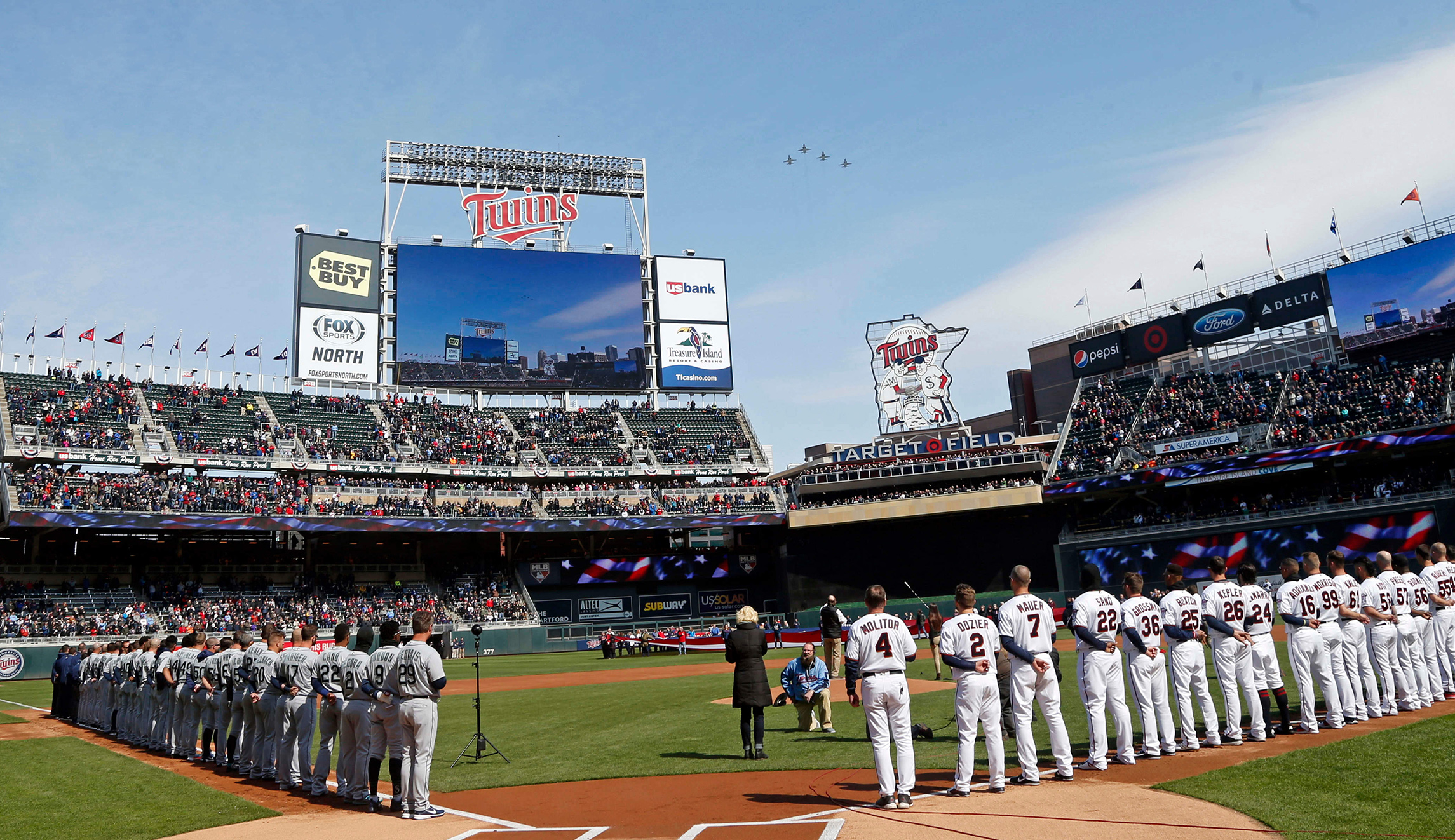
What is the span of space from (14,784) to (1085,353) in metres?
55.0

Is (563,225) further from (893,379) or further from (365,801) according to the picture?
(365,801)

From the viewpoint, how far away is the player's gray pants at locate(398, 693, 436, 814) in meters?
10.4

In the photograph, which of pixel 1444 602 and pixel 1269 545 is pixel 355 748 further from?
pixel 1269 545

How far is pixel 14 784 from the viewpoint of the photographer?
44.0 feet

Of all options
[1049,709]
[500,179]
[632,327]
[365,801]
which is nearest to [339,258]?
[500,179]

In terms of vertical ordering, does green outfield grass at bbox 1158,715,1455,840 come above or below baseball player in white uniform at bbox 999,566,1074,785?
below

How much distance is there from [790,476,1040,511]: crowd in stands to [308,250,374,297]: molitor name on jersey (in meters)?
27.3

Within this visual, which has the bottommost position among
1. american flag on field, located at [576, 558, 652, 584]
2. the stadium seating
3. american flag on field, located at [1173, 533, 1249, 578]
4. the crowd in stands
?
american flag on field, located at [1173, 533, 1249, 578]

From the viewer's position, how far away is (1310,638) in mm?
12164

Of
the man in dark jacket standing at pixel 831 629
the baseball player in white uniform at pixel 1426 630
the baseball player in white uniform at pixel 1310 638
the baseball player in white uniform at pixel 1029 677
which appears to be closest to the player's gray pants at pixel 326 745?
the man in dark jacket standing at pixel 831 629

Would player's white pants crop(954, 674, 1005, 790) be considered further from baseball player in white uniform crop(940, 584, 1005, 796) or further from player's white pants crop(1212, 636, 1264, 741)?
player's white pants crop(1212, 636, 1264, 741)

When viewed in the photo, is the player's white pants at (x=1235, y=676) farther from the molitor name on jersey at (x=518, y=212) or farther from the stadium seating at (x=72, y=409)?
the molitor name on jersey at (x=518, y=212)

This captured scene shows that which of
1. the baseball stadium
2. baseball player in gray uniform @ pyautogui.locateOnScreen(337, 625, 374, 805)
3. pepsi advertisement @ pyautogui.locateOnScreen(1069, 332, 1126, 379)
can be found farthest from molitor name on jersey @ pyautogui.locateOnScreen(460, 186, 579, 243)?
baseball player in gray uniform @ pyautogui.locateOnScreen(337, 625, 374, 805)

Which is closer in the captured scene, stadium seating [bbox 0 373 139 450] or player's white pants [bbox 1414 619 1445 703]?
player's white pants [bbox 1414 619 1445 703]
